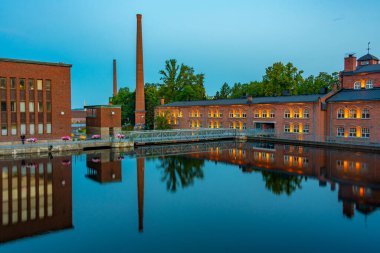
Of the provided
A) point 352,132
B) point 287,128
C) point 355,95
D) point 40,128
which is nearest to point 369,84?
point 355,95

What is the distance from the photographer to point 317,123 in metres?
45.9

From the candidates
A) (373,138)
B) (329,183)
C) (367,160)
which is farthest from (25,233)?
(373,138)

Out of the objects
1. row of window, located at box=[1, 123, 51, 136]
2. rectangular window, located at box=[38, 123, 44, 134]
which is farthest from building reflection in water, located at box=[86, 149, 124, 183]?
rectangular window, located at box=[38, 123, 44, 134]

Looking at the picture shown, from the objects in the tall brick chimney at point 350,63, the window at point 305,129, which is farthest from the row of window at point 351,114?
the tall brick chimney at point 350,63

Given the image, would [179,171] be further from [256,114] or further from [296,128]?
[256,114]

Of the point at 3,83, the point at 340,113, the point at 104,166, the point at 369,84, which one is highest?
the point at 369,84

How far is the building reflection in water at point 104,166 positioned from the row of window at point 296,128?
27.6m

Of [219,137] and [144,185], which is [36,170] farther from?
[219,137]

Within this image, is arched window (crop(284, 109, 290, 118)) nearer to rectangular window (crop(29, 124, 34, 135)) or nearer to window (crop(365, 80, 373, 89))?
window (crop(365, 80, 373, 89))

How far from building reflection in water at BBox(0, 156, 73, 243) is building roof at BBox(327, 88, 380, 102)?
36750 mm

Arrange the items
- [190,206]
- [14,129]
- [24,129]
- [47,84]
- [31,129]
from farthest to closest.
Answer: [47,84] → [31,129] → [24,129] → [14,129] → [190,206]

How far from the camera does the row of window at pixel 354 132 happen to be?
1644 inches

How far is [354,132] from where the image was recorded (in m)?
43.0

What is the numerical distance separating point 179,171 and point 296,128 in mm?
28926
